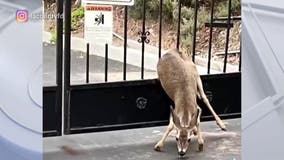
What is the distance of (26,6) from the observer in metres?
3.70

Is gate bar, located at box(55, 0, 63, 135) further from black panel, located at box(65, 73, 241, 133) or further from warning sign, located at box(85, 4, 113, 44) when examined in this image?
warning sign, located at box(85, 4, 113, 44)

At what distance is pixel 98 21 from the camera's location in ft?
17.5

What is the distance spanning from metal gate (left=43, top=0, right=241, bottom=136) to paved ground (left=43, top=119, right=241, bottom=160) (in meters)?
0.13

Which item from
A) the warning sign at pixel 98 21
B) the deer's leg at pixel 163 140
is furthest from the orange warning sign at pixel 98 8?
the deer's leg at pixel 163 140

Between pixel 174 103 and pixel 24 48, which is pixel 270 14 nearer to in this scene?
pixel 24 48

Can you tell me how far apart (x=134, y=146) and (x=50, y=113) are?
36.4 inches

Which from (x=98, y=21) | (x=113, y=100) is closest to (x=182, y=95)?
→ (x=113, y=100)

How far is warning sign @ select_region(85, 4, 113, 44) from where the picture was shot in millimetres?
5312

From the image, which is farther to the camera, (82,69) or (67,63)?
(82,69)

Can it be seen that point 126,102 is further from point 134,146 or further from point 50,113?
point 50,113

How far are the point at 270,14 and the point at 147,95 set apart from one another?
2.93 meters

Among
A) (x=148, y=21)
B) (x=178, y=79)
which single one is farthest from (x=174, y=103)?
(x=148, y=21)

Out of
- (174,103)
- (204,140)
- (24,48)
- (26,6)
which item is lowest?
(204,140)

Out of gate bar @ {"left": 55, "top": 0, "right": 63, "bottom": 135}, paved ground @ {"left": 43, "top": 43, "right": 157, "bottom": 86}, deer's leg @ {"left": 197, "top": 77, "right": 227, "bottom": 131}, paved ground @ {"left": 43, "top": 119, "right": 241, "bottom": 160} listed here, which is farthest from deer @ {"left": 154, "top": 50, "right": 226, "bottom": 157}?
gate bar @ {"left": 55, "top": 0, "right": 63, "bottom": 135}
